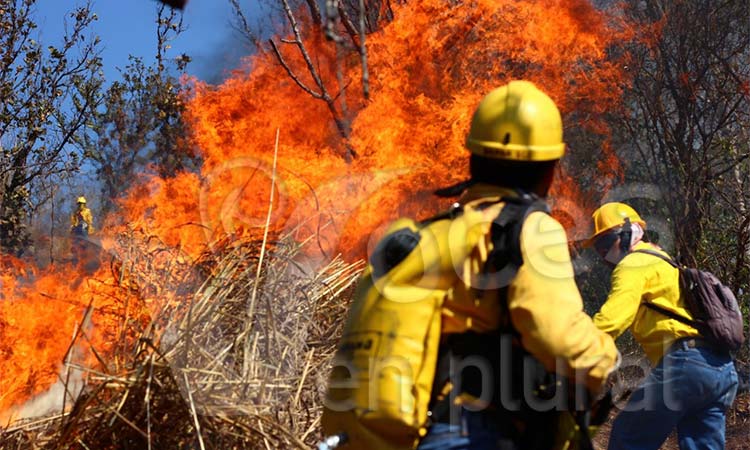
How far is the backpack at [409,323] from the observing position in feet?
7.79

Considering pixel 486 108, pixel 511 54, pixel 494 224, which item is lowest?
pixel 494 224

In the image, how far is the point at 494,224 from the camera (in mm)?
2416

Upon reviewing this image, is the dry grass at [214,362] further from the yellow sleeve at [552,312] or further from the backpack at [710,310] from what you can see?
the backpack at [710,310]

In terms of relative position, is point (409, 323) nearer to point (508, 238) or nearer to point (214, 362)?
point (508, 238)

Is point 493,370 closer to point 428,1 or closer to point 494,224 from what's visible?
point 494,224

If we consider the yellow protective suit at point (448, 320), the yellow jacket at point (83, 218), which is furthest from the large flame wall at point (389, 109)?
the yellow protective suit at point (448, 320)

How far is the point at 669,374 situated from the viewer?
16.6 ft

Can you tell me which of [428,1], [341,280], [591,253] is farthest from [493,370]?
[591,253]

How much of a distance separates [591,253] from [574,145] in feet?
4.96

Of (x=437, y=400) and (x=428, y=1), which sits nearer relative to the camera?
(x=437, y=400)

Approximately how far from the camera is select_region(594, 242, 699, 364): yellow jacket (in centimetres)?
488

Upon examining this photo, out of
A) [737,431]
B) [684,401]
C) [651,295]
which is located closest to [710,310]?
[651,295]

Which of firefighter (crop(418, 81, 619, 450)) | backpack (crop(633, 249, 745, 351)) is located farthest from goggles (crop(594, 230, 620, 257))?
firefighter (crop(418, 81, 619, 450))

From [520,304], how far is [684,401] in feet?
10.5
